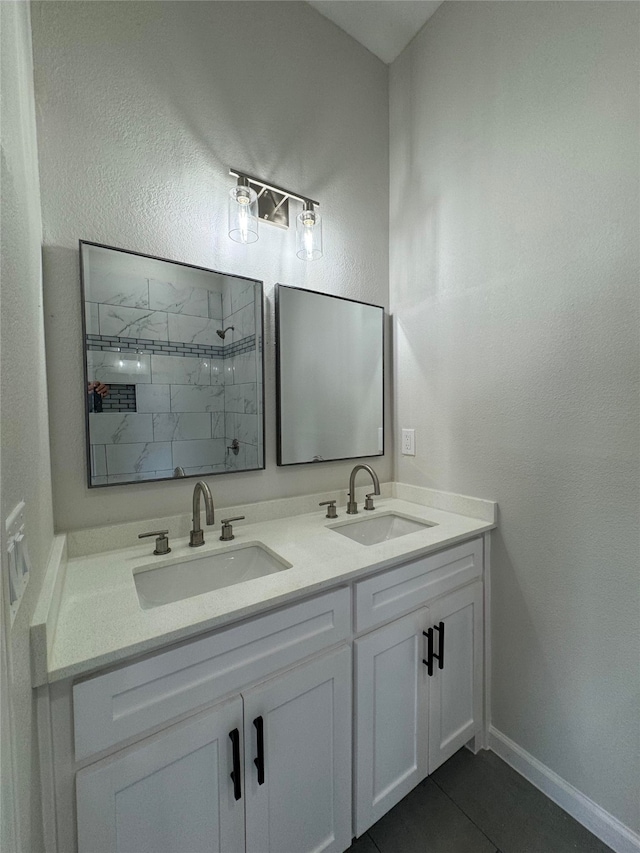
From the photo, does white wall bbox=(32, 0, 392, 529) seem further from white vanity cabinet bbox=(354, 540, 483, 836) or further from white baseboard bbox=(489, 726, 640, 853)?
white baseboard bbox=(489, 726, 640, 853)

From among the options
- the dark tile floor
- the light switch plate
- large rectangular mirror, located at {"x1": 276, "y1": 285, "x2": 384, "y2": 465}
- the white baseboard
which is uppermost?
large rectangular mirror, located at {"x1": 276, "y1": 285, "x2": 384, "y2": 465}

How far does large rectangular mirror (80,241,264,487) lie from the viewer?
1188 mm

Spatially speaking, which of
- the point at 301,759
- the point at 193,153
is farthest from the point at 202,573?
the point at 193,153

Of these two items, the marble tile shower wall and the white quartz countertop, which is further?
the marble tile shower wall

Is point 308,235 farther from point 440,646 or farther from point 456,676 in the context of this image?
point 456,676

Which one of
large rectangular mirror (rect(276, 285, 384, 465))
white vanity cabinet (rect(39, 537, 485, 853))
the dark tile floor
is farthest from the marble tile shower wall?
the dark tile floor

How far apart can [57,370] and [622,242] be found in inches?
69.9

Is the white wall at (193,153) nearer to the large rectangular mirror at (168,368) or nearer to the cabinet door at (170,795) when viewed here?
the large rectangular mirror at (168,368)

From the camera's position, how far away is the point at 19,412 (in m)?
0.67

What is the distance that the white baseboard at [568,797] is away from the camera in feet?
3.66

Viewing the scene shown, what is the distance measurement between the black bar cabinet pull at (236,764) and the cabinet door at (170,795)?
0.04 ft

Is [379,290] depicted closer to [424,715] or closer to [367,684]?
[367,684]

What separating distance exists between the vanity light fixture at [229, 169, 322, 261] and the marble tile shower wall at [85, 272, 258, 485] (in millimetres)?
239

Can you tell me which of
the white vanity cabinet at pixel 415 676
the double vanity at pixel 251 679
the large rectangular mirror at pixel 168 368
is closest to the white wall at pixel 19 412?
the double vanity at pixel 251 679
